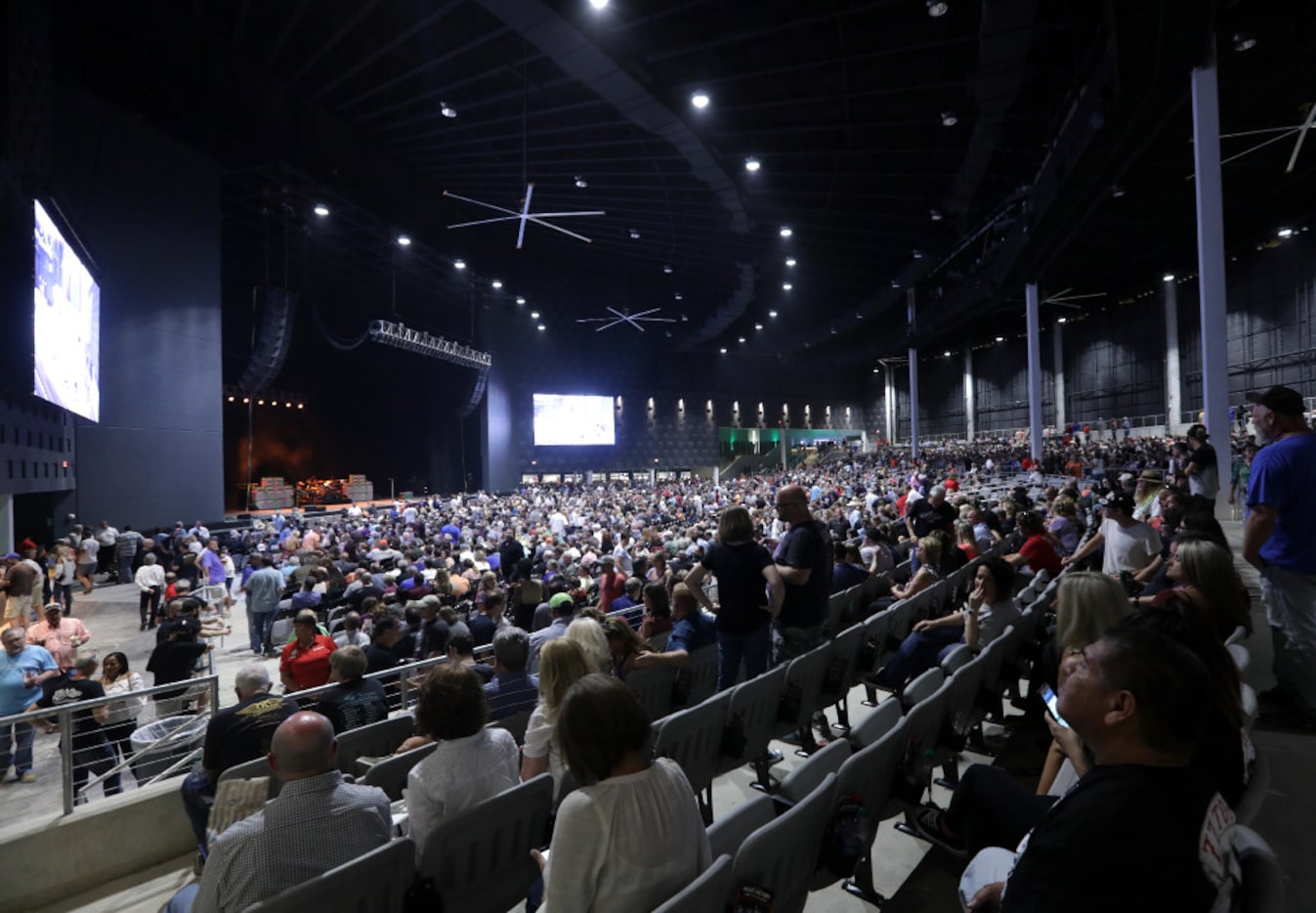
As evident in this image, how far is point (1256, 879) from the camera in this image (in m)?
1.12

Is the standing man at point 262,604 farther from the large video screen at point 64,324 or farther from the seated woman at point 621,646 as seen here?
the seated woman at point 621,646

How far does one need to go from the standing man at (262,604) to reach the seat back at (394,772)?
6.88 meters

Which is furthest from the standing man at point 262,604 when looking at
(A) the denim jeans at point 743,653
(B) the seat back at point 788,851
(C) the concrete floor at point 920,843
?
(B) the seat back at point 788,851

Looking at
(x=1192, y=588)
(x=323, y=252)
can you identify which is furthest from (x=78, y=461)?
(x=1192, y=588)

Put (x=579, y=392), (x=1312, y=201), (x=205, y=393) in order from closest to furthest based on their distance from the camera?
(x=205, y=393), (x=1312, y=201), (x=579, y=392)

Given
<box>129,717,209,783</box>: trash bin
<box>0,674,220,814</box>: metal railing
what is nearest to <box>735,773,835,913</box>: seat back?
<box>0,674,220,814</box>: metal railing

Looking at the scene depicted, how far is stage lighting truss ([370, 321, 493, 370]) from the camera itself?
693 inches

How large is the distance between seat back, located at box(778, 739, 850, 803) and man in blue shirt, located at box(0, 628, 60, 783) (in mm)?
5043

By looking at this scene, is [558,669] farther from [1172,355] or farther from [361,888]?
[1172,355]

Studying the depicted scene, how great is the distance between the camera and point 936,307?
80.3 ft

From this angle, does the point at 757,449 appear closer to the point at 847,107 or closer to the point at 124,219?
the point at 847,107

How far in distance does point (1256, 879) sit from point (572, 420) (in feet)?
96.2

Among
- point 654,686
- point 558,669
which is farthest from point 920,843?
point 558,669

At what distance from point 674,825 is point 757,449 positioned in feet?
122
